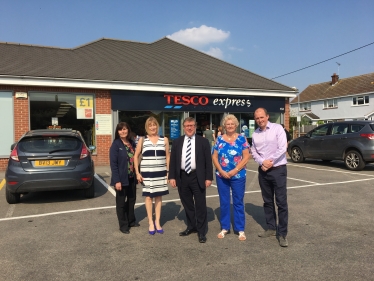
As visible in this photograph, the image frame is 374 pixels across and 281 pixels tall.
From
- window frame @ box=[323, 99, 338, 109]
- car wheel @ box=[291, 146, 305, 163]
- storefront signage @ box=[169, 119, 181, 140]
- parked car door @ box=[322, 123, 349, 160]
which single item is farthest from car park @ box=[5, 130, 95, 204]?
window frame @ box=[323, 99, 338, 109]

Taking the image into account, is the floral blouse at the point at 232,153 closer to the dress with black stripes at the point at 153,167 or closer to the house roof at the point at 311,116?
the dress with black stripes at the point at 153,167

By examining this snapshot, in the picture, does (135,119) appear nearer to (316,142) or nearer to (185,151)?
(316,142)

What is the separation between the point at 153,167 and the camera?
461cm

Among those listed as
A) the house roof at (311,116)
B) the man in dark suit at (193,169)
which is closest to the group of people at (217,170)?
the man in dark suit at (193,169)

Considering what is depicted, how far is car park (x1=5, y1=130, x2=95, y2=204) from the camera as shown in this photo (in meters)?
6.26

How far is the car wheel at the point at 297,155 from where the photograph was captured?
13.4 meters

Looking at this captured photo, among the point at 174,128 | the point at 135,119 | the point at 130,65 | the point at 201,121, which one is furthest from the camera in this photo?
the point at 201,121


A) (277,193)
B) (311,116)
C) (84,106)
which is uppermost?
(311,116)

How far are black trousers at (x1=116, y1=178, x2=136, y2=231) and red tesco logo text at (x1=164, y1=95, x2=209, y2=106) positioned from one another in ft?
31.6

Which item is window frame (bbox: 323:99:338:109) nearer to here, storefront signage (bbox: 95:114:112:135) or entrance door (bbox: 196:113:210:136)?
entrance door (bbox: 196:113:210:136)

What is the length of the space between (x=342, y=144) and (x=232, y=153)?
8.65 m

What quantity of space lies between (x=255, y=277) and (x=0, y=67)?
40.1 feet

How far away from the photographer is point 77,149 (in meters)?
6.78

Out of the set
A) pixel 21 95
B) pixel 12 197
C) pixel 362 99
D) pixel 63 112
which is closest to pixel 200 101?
pixel 63 112
